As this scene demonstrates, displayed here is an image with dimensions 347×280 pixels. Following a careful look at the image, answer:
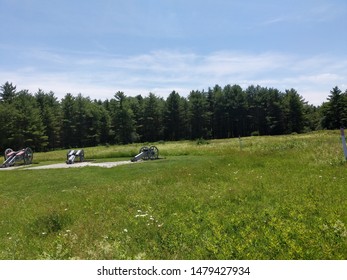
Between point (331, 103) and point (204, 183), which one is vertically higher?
point (331, 103)

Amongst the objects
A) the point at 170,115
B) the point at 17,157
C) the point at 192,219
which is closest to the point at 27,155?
the point at 17,157

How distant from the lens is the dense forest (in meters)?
88.4

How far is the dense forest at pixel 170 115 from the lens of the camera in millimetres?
88375

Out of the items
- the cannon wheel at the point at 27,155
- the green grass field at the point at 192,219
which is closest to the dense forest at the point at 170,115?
the cannon wheel at the point at 27,155

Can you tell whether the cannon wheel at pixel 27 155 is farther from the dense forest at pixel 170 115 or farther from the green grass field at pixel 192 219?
the dense forest at pixel 170 115

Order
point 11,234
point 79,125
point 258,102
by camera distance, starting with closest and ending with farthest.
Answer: point 11,234 < point 79,125 < point 258,102

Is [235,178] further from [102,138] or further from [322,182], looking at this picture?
[102,138]

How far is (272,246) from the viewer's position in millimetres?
5117

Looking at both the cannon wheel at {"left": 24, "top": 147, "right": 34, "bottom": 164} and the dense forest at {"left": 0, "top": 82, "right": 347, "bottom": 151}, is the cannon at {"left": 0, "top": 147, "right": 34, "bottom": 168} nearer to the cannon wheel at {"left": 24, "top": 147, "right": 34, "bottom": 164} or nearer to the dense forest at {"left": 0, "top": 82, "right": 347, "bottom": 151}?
the cannon wheel at {"left": 24, "top": 147, "right": 34, "bottom": 164}

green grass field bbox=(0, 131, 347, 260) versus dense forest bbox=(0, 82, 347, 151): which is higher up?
dense forest bbox=(0, 82, 347, 151)

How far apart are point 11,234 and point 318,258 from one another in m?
6.68

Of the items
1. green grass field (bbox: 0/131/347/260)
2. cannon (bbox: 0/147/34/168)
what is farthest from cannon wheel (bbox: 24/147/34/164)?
green grass field (bbox: 0/131/347/260)

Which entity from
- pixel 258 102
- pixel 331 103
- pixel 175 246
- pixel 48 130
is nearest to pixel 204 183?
pixel 175 246

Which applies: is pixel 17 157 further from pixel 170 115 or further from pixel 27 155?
pixel 170 115
